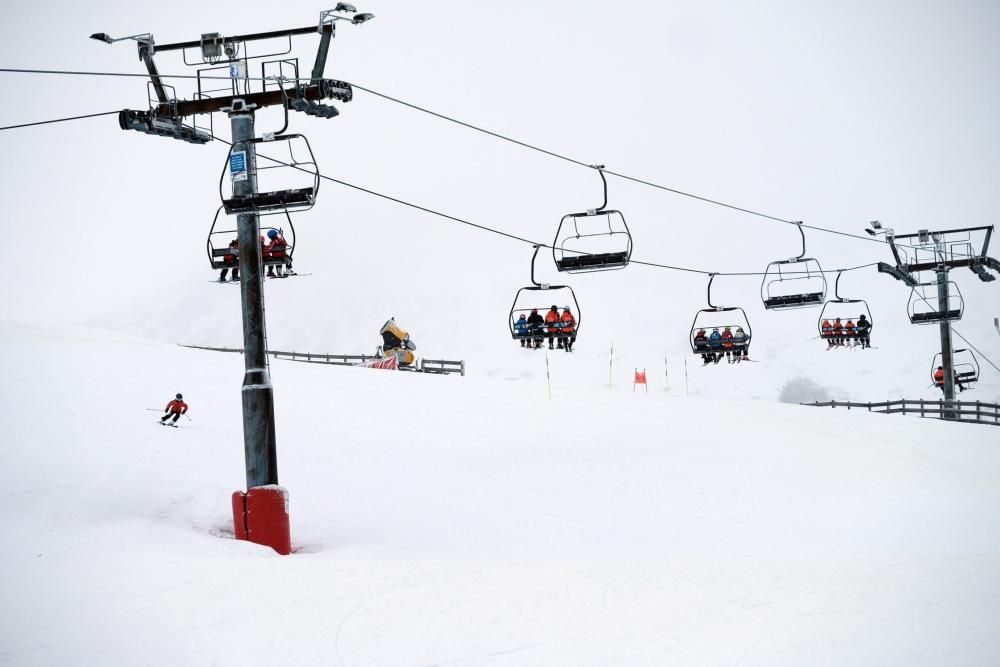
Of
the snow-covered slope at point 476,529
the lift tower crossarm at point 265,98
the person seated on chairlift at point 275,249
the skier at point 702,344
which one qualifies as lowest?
the snow-covered slope at point 476,529

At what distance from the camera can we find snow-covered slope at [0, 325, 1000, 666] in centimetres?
1122

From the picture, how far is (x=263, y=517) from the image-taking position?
16062mm

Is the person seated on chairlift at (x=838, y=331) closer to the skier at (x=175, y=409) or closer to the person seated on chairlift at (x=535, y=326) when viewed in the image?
the person seated on chairlift at (x=535, y=326)

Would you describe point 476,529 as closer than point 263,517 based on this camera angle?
No

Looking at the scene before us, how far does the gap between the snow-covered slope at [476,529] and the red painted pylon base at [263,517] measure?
36 cm

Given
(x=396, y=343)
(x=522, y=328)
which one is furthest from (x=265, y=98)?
(x=396, y=343)

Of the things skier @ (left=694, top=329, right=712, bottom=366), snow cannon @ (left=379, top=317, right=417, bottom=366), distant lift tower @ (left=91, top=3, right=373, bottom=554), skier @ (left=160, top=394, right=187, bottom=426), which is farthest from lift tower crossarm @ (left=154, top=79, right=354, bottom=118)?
snow cannon @ (left=379, top=317, right=417, bottom=366)

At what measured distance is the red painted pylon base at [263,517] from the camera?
1606cm

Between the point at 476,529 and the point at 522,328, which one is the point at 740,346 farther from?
the point at 476,529

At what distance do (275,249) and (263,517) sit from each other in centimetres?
432

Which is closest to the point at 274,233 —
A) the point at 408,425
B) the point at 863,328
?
the point at 408,425

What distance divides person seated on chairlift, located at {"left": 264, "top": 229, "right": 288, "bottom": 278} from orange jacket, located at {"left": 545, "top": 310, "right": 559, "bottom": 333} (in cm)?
695

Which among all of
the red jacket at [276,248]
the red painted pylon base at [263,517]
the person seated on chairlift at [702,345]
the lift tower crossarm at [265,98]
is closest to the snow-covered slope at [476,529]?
the red painted pylon base at [263,517]

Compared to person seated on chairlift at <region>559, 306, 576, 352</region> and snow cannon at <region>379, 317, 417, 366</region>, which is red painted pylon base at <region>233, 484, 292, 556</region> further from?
snow cannon at <region>379, 317, 417, 366</region>
